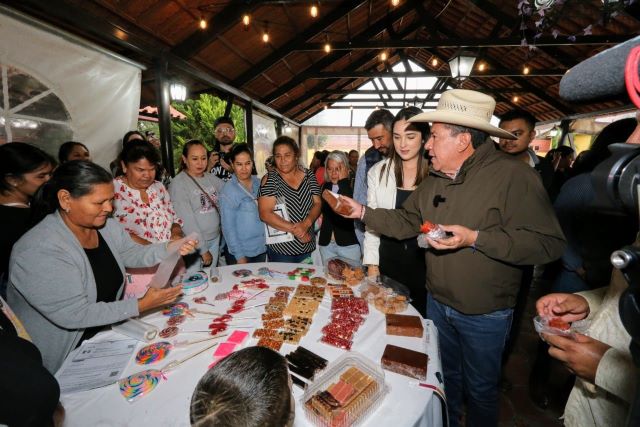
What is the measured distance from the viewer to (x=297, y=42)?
26.7 feet

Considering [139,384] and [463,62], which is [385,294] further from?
[463,62]

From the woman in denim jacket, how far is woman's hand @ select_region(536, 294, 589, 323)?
2.70 meters

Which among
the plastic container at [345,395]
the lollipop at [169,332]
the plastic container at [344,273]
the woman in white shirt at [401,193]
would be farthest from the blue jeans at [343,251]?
the plastic container at [345,395]

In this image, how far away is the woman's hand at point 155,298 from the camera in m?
1.75

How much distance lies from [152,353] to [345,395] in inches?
41.3

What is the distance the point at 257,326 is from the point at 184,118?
33.1ft

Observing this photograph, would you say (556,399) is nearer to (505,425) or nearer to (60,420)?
(505,425)

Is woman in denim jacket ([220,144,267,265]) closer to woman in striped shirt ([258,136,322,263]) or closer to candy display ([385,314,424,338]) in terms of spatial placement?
woman in striped shirt ([258,136,322,263])

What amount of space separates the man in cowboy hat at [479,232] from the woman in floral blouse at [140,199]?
233cm

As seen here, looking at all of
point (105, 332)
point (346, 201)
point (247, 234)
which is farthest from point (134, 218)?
point (346, 201)

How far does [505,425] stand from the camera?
8.11ft

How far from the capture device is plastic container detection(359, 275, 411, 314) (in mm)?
2016

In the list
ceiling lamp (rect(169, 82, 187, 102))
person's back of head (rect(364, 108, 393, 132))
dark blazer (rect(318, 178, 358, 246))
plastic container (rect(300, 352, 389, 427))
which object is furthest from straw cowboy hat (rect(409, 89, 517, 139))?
ceiling lamp (rect(169, 82, 187, 102))

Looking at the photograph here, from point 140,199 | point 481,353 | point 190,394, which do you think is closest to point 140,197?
point 140,199
